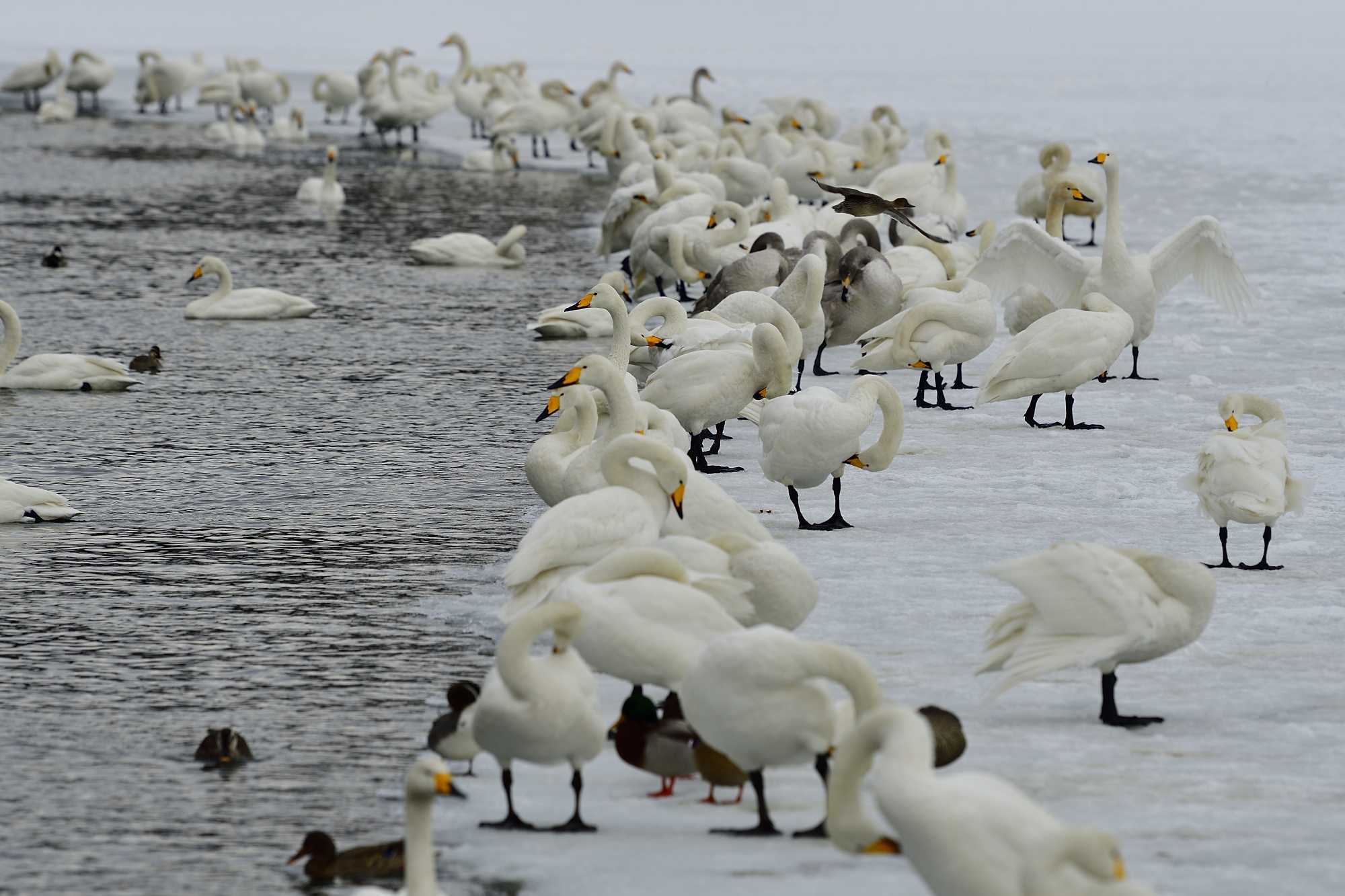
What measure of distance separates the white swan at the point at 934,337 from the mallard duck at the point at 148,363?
4.54 meters

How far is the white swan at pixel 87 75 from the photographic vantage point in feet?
122

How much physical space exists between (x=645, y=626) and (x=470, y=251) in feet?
41.7

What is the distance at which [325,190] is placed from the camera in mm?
22531

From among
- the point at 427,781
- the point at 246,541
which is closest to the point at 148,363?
the point at 246,541

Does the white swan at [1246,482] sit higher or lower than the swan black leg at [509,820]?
higher

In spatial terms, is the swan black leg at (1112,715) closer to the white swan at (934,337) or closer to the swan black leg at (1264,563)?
the swan black leg at (1264,563)

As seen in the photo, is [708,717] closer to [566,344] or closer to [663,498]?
[663,498]

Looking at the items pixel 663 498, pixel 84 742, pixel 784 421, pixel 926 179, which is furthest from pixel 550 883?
pixel 926 179

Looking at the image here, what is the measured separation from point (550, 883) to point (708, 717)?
55 cm

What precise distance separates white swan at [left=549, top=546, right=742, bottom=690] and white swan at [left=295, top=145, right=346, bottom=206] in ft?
57.9

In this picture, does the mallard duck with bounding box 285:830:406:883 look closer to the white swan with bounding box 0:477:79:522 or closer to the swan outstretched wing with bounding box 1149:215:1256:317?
the white swan with bounding box 0:477:79:522

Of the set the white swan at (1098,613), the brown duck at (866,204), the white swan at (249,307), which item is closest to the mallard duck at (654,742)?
the white swan at (1098,613)

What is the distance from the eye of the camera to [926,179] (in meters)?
19.2

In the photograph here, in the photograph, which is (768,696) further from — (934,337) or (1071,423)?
(934,337)
